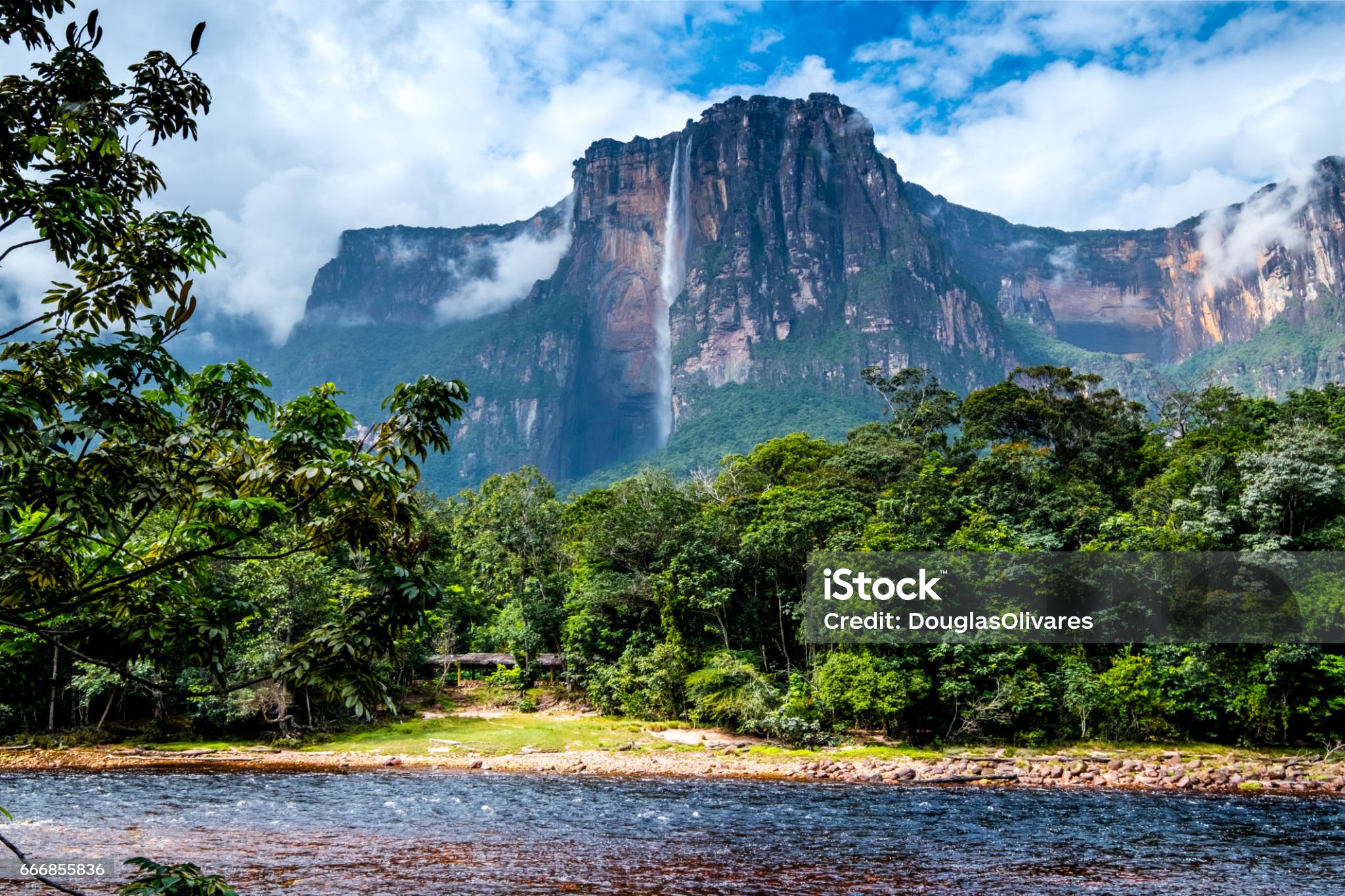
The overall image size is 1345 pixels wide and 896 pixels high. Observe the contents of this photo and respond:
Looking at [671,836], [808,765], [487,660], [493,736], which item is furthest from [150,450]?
[487,660]

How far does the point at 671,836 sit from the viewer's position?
18.8m

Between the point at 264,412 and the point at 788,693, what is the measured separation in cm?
3214

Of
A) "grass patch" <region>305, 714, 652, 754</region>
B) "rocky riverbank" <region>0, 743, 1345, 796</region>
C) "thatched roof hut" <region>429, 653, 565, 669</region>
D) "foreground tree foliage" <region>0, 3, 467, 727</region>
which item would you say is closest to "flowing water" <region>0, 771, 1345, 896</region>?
"rocky riverbank" <region>0, 743, 1345, 796</region>

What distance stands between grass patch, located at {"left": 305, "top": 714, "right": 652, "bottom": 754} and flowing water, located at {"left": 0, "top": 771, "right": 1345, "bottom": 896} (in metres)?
6.72

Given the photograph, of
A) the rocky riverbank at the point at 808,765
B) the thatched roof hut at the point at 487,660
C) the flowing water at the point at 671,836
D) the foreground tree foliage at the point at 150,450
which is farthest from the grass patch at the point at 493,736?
the foreground tree foliage at the point at 150,450

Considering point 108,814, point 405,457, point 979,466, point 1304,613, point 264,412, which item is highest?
point 979,466

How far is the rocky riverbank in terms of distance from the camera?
92.2ft

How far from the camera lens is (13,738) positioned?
3112cm

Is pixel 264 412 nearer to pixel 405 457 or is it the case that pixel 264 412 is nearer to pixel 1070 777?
pixel 405 457

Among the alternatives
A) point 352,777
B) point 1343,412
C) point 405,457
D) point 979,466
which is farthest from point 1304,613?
point 405,457

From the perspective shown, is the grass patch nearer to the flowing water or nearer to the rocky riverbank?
the rocky riverbank

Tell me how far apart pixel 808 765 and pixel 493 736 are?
13.3 m

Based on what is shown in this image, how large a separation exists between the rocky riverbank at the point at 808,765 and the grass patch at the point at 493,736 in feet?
3.23

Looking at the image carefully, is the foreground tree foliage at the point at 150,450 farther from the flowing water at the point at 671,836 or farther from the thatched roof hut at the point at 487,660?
the thatched roof hut at the point at 487,660
